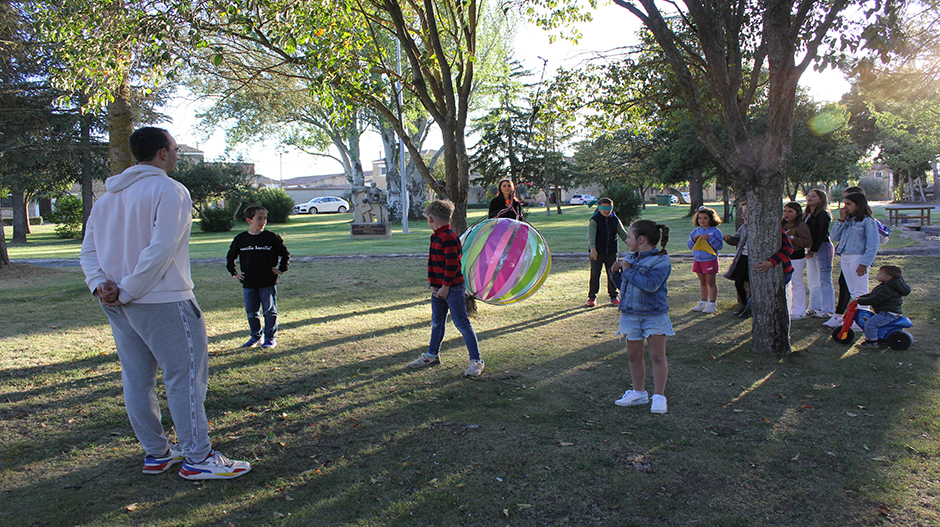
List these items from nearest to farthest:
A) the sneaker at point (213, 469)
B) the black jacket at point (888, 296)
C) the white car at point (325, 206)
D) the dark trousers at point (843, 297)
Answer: the sneaker at point (213, 469) → the black jacket at point (888, 296) → the dark trousers at point (843, 297) → the white car at point (325, 206)

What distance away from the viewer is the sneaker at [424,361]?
594cm

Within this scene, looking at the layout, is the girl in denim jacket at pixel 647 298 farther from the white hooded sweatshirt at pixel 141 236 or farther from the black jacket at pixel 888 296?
the black jacket at pixel 888 296

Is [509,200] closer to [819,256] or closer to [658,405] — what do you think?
[658,405]

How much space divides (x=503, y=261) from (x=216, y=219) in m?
32.2

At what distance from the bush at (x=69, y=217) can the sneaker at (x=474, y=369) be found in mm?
34062

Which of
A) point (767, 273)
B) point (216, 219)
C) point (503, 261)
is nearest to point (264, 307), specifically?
point (503, 261)

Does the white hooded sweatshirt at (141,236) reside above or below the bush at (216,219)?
below

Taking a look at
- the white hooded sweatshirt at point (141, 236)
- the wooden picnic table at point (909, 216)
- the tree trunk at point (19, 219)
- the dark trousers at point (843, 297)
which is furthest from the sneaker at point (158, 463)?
the tree trunk at point (19, 219)

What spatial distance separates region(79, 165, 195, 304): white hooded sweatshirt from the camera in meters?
3.21

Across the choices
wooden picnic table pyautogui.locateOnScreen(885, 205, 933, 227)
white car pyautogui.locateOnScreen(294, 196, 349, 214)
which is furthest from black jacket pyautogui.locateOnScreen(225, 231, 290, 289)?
white car pyautogui.locateOnScreen(294, 196, 349, 214)

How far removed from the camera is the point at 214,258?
18094 mm

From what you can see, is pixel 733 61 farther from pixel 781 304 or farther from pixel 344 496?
pixel 344 496

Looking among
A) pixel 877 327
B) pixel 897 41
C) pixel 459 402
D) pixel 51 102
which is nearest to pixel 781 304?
pixel 877 327

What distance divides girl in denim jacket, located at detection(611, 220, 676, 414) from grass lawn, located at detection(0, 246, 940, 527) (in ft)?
1.42
